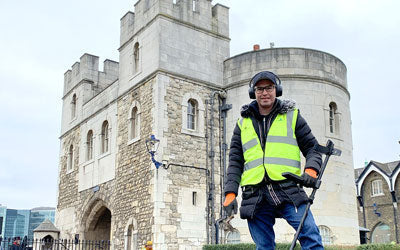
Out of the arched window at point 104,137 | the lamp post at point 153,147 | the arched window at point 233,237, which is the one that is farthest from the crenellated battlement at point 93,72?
the arched window at point 233,237

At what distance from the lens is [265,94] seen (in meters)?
4.82

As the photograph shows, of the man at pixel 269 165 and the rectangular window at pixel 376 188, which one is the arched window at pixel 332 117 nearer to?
the man at pixel 269 165

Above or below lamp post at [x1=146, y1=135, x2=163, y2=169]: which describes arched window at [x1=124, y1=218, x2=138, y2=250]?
below

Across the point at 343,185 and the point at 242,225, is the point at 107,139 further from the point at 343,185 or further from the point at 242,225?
the point at 343,185

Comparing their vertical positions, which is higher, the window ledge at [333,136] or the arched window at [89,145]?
the arched window at [89,145]

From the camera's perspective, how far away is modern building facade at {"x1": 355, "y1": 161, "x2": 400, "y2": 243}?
3319cm

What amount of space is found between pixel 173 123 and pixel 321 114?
547cm

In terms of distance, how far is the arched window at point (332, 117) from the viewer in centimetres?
1916

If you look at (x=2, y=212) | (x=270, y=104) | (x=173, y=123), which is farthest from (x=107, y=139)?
(x=2, y=212)

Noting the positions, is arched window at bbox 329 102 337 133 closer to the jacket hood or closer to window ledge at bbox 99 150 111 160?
window ledge at bbox 99 150 111 160

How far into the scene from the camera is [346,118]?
1967 cm

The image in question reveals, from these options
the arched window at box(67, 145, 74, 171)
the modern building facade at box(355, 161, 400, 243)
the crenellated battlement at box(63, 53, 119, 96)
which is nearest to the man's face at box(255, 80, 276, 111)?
the crenellated battlement at box(63, 53, 119, 96)

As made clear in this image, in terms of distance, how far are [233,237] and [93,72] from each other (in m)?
12.4

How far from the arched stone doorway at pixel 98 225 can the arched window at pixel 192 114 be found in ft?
20.7
